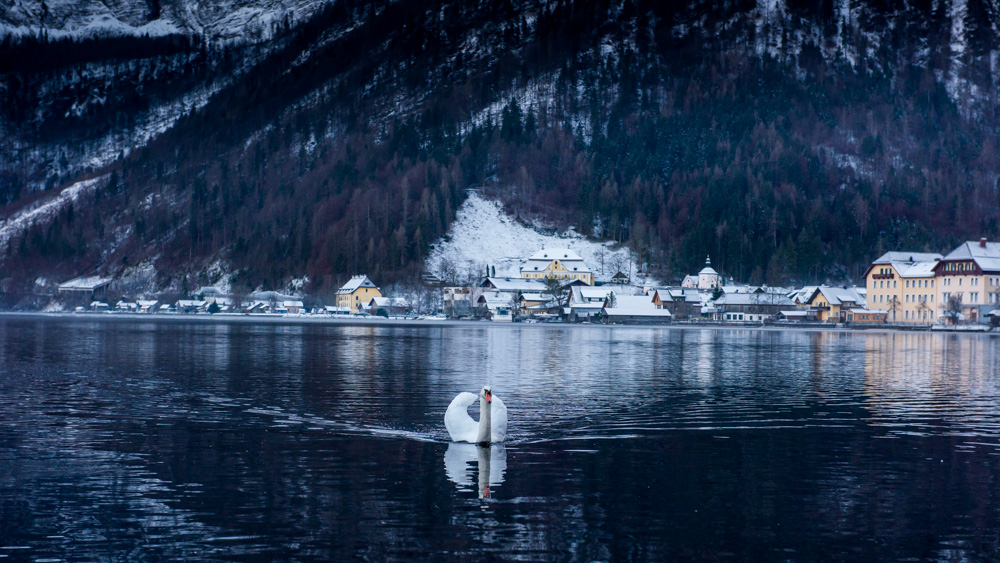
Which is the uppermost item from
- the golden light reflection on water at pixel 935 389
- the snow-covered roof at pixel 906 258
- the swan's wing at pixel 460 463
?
the snow-covered roof at pixel 906 258

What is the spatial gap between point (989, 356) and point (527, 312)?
11834 centimetres

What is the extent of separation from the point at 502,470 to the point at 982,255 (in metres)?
149

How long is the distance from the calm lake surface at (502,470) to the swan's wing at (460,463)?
128mm

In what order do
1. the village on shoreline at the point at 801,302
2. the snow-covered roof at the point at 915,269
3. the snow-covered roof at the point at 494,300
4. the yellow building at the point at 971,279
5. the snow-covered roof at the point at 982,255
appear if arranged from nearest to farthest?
the yellow building at the point at 971,279, the snow-covered roof at the point at 982,255, the village on shoreline at the point at 801,302, the snow-covered roof at the point at 915,269, the snow-covered roof at the point at 494,300

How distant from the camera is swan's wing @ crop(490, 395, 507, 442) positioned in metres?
28.0

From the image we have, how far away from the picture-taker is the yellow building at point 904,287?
15838cm

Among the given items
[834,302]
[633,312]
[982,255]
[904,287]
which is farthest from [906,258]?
[633,312]

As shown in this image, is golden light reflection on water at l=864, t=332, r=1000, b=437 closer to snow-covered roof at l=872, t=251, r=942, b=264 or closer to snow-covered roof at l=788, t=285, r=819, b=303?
snow-covered roof at l=872, t=251, r=942, b=264

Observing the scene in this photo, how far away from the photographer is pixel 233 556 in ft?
53.8

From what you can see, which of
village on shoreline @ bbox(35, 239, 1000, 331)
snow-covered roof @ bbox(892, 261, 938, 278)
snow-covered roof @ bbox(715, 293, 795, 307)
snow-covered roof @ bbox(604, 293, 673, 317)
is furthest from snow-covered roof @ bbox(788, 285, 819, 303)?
snow-covered roof @ bbox(604, 293, 673, 317)

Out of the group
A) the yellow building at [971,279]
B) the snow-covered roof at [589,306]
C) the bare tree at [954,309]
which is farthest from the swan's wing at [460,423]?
the snow-covered roof at [589,306]

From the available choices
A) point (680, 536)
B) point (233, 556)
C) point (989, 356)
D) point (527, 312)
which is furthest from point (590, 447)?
point (527, 312)

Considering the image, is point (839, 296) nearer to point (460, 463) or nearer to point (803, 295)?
point (803, 295)

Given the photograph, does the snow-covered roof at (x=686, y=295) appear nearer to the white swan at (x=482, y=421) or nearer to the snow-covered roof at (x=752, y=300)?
the snow-covered roof at (x=752, y=300)
